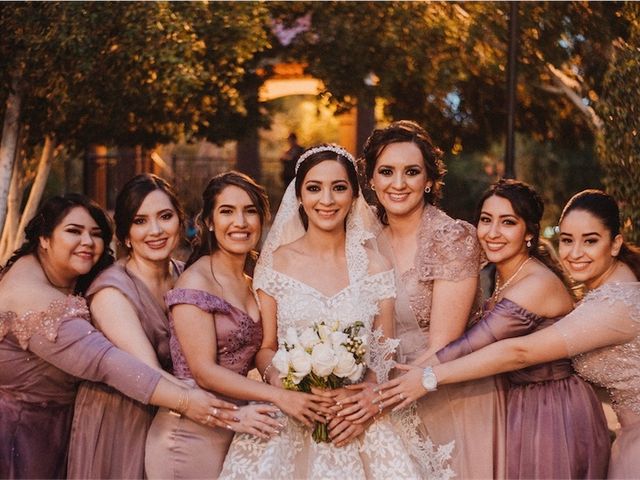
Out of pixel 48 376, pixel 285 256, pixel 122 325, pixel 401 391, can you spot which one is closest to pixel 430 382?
pixel 401 391

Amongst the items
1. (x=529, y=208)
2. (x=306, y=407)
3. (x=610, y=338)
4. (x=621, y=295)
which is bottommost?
(x=306, y=407)

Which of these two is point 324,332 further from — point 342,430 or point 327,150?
point 327,150

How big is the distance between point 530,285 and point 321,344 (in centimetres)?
119

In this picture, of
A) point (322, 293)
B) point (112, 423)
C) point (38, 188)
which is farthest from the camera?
point (38, 188)

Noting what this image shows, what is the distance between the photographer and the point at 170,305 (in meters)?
4.81

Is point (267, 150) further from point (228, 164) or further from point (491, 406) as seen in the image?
point (491, 406)

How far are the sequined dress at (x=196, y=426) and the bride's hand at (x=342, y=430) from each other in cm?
59

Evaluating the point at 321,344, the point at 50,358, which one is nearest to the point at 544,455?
the point at 321,344

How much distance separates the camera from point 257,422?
461 cm

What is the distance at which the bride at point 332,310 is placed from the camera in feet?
15.4

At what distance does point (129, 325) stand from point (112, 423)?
1.71 ft

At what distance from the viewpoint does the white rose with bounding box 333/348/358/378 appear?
4246mm

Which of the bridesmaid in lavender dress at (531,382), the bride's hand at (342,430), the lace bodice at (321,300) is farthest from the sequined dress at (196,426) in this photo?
the bridesmaid in lavender dress at (531,382)

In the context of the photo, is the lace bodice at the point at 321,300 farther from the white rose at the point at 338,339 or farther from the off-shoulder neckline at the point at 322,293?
the white rose at the point at 338,339
